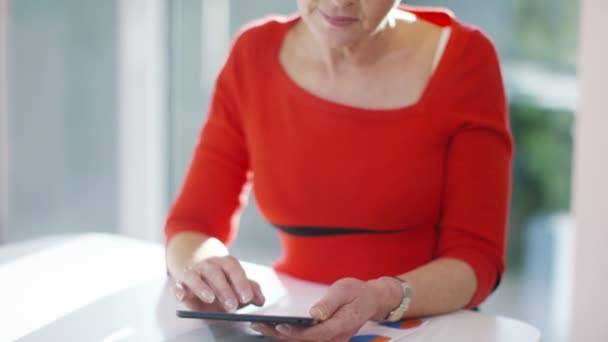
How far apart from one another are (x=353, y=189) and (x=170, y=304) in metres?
0.37

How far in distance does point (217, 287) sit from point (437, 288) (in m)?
0.31

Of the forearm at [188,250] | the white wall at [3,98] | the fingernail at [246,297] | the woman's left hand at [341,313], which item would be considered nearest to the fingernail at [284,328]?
the woman's left hand at [341,313]

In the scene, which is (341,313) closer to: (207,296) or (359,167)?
(207,296)

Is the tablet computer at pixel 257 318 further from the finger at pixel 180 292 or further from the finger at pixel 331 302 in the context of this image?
the finger at pixel 180 292

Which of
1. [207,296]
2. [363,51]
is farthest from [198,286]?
[363,51]

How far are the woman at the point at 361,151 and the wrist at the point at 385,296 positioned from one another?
7 cm

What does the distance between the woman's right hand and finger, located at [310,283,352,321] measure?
130 millimetres

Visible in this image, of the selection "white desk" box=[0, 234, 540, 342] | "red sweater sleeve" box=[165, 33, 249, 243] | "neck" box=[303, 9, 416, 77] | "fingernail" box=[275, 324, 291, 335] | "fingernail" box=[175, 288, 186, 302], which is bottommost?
"white desk" box=[0, 234, 540, 342]

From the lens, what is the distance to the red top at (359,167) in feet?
4.35

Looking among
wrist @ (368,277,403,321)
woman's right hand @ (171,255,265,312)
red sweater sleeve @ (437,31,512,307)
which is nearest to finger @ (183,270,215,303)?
woman's right hand @ (171,255,265,312)

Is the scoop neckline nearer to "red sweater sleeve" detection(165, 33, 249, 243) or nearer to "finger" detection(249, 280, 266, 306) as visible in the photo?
"red sweater sleeve" detection(165, 33, 249, 243)

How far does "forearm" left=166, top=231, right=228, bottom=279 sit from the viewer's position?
51.8 inches

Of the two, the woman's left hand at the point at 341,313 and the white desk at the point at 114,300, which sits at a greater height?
the woman's left hand at the point at 341,313

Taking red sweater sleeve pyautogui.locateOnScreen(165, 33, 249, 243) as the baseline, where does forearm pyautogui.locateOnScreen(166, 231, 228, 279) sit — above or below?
below
